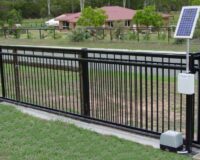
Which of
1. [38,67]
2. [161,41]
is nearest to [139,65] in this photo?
[38,67]

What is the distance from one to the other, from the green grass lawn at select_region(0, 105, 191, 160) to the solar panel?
4.79ft

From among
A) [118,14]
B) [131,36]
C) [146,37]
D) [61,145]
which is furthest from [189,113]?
[118,14]

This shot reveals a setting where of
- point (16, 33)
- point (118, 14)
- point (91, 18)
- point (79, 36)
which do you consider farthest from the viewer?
point (118, 14)

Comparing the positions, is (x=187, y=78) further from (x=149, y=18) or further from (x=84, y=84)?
(x=149, y=18)

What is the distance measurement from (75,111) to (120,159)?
104 inches

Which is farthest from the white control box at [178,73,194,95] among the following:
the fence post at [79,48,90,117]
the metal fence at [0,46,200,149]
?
the fence post at [79,48,90,117]

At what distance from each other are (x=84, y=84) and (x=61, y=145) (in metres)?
1.52

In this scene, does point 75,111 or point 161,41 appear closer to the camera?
point 75,111

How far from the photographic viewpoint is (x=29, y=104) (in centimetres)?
844

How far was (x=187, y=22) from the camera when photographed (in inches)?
211

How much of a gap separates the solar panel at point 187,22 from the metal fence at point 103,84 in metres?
0.43

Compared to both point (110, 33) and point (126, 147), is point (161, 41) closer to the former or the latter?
point (110, 33)

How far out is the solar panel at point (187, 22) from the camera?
208 inches

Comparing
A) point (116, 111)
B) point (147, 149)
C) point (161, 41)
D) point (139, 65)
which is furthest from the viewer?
point (161, 41)
